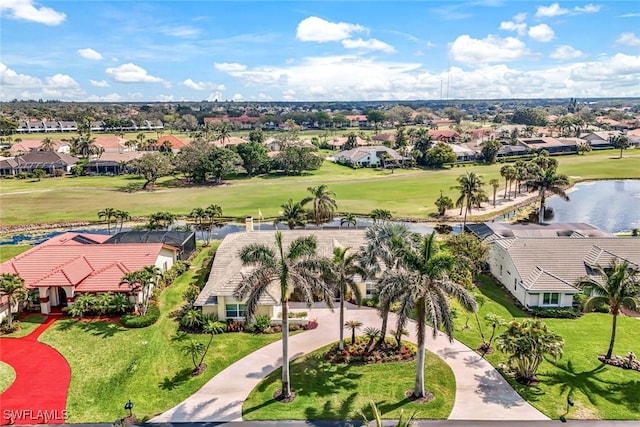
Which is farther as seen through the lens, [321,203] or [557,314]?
[321,203]

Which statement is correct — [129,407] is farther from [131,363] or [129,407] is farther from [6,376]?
[6,376]

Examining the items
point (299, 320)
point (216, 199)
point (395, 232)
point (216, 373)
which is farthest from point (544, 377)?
point (216, 199)

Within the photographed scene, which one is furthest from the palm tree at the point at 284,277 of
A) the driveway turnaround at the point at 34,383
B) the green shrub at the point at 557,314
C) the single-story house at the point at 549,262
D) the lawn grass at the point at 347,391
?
the single-story house at the point at 549,262

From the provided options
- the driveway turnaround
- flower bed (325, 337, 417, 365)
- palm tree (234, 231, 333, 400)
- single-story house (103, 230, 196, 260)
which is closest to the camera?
the driveway turnaround

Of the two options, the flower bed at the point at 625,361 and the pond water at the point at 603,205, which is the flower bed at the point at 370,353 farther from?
the pond water at the point at 603,205

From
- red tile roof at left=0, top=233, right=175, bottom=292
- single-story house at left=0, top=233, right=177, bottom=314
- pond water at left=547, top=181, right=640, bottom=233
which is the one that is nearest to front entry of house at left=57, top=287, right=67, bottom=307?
single-story house at left=0, top=233, right=177, bottom=314

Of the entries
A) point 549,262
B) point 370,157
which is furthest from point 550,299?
point 370,157

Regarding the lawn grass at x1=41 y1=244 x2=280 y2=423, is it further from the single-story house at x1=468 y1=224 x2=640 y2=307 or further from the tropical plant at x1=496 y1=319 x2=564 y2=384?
the single-story house at x1=468 y1=224 x2=640 y2=307
